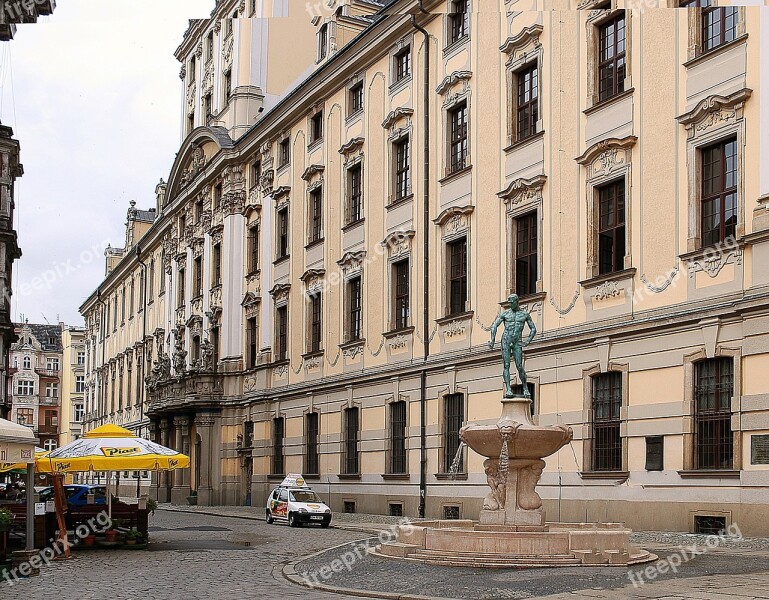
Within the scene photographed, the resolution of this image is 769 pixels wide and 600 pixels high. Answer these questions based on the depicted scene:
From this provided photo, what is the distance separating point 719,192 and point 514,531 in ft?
31.2

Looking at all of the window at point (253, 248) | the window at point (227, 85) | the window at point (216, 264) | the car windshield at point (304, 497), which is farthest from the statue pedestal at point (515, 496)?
the window at point (227, 85)

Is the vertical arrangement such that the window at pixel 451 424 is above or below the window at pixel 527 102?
below

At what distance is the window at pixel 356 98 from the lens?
132ft

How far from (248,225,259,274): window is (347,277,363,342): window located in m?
10.2

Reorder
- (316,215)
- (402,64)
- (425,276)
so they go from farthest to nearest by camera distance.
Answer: (316,215)
(402,64)
(425,276)

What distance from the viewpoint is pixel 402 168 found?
37188mm

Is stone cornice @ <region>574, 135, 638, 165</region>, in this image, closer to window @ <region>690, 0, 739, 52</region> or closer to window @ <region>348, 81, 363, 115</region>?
window @ <region>690, 0, 739, 52</region>

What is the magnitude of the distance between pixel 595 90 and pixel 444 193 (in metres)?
7.22

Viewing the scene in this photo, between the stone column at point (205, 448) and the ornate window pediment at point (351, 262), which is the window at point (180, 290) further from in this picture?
the ornate window pediment at point (351, 262)

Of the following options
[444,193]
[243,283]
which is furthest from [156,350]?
[444,193]

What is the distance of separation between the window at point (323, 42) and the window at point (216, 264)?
1138 centimetres

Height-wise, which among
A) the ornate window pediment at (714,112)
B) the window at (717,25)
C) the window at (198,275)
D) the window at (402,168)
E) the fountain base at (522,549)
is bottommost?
the fountain base at (522,549)

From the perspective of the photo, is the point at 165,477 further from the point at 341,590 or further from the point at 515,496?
the point at 341,590

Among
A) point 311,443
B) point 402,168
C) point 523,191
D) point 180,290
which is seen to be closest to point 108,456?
point 523,191
